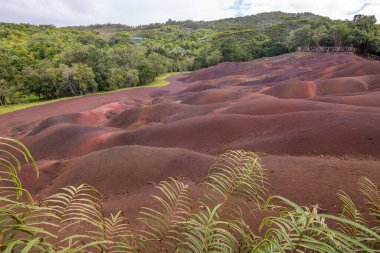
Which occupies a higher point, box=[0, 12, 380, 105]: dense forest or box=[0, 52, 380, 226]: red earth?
box=[0, 12, 380, 105]: dense forest

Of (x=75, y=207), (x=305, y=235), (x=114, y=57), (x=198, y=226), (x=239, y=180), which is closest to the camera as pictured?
(x=305, y=235)

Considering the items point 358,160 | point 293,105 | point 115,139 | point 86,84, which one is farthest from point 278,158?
point 86,84

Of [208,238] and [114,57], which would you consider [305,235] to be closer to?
[208,238]

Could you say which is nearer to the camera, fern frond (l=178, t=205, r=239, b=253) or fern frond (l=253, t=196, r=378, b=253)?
fern frond (l=253, t=196, r=378, b=253)

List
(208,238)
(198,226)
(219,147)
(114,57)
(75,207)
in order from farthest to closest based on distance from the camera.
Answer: (114,57) → (219,147) → (75,207) → (198,226) → (208,238)

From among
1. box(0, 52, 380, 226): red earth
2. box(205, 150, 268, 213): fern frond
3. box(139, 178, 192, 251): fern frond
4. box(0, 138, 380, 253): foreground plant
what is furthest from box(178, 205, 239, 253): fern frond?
box(0, 52, 380, 226): red earth

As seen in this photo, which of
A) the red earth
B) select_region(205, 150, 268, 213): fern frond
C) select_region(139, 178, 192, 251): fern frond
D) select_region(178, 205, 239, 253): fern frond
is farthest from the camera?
the red earth

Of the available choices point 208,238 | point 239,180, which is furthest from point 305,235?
point 239,180

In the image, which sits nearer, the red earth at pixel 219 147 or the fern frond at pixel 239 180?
the fern frond at pixel 239 180

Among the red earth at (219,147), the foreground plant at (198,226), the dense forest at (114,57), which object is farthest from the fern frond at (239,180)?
the dense forest at (114,57)

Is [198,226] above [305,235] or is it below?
below

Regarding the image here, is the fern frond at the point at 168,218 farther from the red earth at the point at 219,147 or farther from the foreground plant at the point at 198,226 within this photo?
the red earth at the point at 219,147

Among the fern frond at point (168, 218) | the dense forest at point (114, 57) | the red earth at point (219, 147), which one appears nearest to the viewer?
the fern frond at point (168, 218)

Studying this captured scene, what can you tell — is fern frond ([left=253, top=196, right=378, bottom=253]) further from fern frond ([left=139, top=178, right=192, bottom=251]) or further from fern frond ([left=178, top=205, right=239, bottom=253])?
fern frond ([left=139, top=178, right=192, bottom=251])
